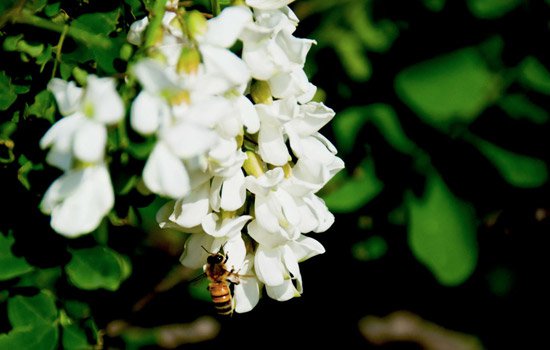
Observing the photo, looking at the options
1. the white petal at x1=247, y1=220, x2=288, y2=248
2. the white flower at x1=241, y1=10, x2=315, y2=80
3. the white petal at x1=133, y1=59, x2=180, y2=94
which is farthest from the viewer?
the white petal at x1=247, y1=220, x2=288, y2=248

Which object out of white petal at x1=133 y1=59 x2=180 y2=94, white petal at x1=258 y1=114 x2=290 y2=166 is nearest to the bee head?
white petal at x1=258 y1=114 x2=290 y2=166

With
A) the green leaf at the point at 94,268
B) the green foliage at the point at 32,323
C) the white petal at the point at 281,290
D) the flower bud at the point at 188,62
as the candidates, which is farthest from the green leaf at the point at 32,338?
the flower bud at the point at 188,62

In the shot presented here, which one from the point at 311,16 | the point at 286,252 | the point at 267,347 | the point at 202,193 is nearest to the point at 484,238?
the point at 311,16

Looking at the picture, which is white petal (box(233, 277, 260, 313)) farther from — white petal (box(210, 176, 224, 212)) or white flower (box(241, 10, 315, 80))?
white flower (box(241, 10, 315, 80))

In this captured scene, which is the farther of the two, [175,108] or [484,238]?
[484,238]

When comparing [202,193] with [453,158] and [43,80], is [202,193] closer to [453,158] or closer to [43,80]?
[43,80]

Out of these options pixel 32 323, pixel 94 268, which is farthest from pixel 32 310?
pixel 94 268
